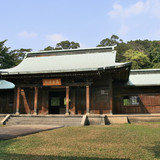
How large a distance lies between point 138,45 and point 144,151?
231 feet

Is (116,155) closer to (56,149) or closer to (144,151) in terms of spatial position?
(144,151)

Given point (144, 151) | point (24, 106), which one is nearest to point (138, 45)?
point (24, 106)

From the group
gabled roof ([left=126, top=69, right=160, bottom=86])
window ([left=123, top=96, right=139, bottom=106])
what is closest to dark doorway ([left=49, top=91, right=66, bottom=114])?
window ([left=123, top=96, right=139, bottom=106])

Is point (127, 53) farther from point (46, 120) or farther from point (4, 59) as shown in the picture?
point (46, 120)

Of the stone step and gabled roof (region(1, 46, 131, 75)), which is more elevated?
gabled roof (region(1, 46, 131, 75))

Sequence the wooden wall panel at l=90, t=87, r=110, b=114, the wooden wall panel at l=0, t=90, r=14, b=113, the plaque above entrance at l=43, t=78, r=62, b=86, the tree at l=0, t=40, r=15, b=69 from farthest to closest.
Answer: the tree at l=0, t=40, r=15, b=69
the wooden wall panel at l=0, t=90, r=14, b=113
the wooden wall panel at l=90, t=87, r=110, b=114
the plaque above entrance at l=43, t=78, r=62, b=86

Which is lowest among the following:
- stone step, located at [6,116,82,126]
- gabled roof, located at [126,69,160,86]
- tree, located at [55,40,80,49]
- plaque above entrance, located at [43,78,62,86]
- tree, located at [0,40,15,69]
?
stone step, located at [6,116,82,126]

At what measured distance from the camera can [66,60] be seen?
21.1 metres

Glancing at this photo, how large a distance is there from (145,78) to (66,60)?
9.10m

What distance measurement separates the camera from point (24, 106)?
799 inches

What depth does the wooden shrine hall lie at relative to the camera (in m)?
17.2

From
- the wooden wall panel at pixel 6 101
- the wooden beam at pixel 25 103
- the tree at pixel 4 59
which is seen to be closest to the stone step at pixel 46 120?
the wooden beam at pixel 25 103

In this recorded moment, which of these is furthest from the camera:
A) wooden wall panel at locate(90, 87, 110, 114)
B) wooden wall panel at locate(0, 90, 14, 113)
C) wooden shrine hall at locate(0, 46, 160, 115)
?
wooden wall panel at locate(0, 90, 14, 113)

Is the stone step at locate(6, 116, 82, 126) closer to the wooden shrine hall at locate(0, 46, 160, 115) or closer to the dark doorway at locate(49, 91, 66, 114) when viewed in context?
the wooden shrine hall at locate(0, 46, 160, 115)
